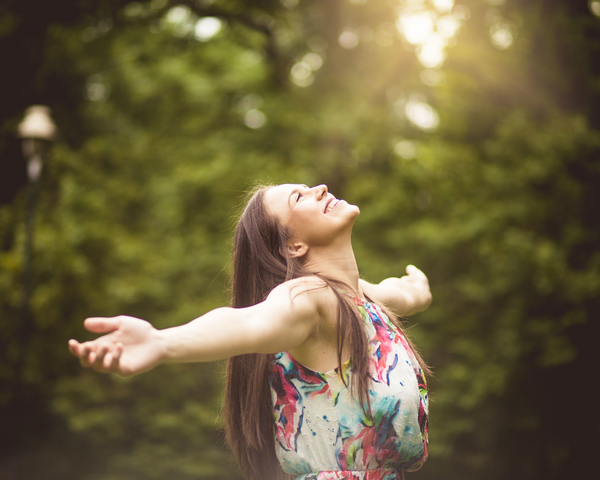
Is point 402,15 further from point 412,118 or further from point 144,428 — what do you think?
point 144,428

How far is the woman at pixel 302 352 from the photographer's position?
131 centimetres

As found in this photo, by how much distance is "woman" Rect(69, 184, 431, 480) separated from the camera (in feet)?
4.29

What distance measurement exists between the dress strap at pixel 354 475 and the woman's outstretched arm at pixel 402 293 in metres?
0.66

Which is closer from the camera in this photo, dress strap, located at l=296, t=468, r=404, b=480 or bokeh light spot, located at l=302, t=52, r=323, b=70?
dress strap, located at l=296, t=468, r=404, b=480

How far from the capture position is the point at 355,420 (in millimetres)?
1666

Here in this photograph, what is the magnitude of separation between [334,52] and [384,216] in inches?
140

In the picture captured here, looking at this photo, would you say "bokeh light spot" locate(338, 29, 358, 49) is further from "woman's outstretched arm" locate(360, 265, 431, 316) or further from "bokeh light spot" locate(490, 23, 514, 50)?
"woman's outstretched arm" locate(360, 265, 431, 316)

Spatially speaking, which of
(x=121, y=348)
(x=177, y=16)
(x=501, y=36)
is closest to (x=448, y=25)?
(x=501, y=36)

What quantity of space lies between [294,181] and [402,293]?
23.8 feet

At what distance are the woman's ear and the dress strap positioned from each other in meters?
0.69

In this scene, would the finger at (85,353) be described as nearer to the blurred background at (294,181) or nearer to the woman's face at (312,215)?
the woman's face at (312,215)

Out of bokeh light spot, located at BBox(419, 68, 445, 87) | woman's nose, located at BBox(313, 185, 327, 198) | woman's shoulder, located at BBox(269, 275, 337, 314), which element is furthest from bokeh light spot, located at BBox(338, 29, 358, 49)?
woman's shoulder, located at BBox(269, 275, 337, 314)

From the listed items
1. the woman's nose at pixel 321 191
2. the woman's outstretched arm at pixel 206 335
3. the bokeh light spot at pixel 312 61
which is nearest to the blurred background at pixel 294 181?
the bokeh light spot at pixel 312 61

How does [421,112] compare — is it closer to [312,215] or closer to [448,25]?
[448,25]
